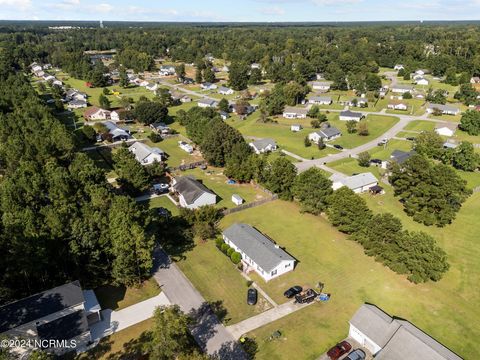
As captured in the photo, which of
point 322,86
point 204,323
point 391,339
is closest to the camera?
point 391,339

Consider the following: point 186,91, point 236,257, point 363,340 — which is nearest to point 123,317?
point 236,257

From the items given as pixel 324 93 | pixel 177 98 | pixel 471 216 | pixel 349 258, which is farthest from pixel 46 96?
pixel 471 216

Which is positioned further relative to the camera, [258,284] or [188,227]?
[188,227]

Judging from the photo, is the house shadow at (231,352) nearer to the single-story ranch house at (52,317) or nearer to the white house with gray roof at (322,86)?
the single-story ranch house at (52,317)

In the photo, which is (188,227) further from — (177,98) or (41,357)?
(177,98)

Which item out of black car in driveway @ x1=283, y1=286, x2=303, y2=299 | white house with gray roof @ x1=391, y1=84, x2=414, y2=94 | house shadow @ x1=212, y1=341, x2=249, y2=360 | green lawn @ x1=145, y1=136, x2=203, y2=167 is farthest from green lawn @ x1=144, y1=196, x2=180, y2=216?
white house with gray roof @ x1=391, y1=84, x2=414, y2=94

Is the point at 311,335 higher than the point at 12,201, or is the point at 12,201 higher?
the point at 12,201

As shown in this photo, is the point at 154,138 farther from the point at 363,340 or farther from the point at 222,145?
the point at 363,340
